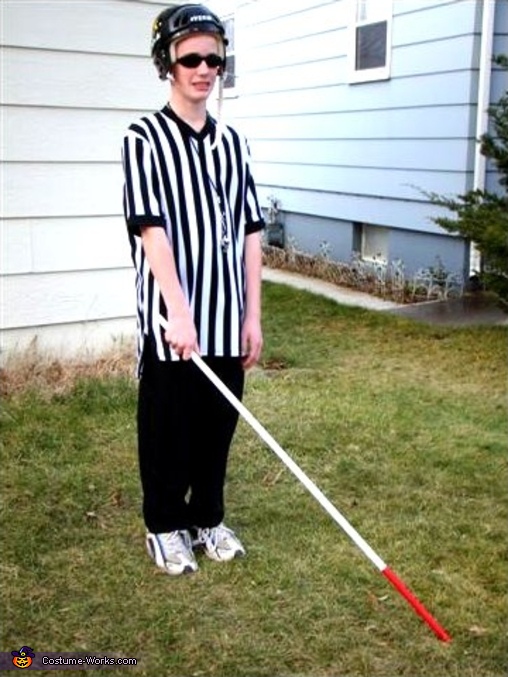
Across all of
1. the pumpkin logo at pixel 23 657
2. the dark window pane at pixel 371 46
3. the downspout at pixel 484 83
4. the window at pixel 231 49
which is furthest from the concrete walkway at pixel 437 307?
the pumpkin logo at pixel 23 657

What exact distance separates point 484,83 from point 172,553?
518cm

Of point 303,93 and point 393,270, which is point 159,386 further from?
point 303,93

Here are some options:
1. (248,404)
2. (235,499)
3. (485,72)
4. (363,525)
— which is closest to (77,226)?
(248,404)

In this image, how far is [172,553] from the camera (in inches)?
110

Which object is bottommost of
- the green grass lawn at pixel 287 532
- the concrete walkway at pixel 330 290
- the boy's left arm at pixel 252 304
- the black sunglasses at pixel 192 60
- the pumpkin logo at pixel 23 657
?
the pumpkin logo at pixel 23 657

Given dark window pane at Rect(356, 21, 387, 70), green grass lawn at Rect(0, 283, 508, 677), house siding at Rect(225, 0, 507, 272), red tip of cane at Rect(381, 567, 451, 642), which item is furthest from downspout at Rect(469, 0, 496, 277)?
red tip of cane at Rect(381, 567, 451, 642)

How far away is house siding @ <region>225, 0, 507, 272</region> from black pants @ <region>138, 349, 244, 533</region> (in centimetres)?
476

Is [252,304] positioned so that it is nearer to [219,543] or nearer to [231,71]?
[219,543]

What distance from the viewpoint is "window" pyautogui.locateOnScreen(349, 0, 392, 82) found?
7.72 metres

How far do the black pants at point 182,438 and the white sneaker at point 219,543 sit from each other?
4 centimetres

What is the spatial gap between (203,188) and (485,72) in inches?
191

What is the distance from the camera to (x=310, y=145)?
29.8 ft

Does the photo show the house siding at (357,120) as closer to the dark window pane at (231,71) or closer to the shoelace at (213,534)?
the dark window pane at (231,71)

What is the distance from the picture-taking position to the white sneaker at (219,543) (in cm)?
286
